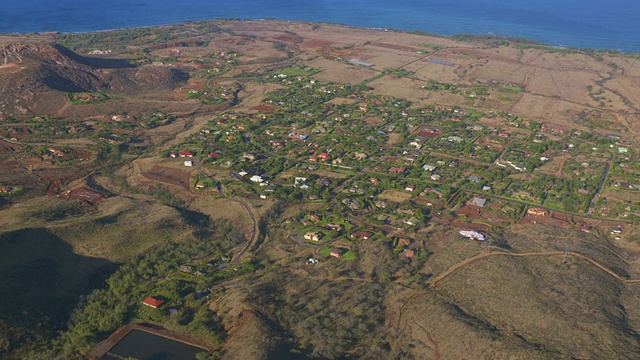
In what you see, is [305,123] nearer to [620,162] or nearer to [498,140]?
[498,140]

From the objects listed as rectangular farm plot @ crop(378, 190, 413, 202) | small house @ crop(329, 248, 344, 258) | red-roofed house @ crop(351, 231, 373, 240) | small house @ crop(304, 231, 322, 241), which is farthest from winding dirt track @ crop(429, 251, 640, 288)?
rectangular farm plot @ crop(378, 190, 413, 202)

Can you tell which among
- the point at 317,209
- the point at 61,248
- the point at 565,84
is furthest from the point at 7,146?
the point at 565,84

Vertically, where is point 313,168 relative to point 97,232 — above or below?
below

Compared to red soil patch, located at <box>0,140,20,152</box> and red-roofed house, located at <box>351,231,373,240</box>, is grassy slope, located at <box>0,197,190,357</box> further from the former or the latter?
red soil patch, located at <box>0,140,20,152</box>

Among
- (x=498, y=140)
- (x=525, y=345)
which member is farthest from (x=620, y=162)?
(x=525, y=345)

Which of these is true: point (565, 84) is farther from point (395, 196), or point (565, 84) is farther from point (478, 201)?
point (395, 196)

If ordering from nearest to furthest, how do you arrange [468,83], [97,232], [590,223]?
[97,232] → [590,223] → [468,83]
